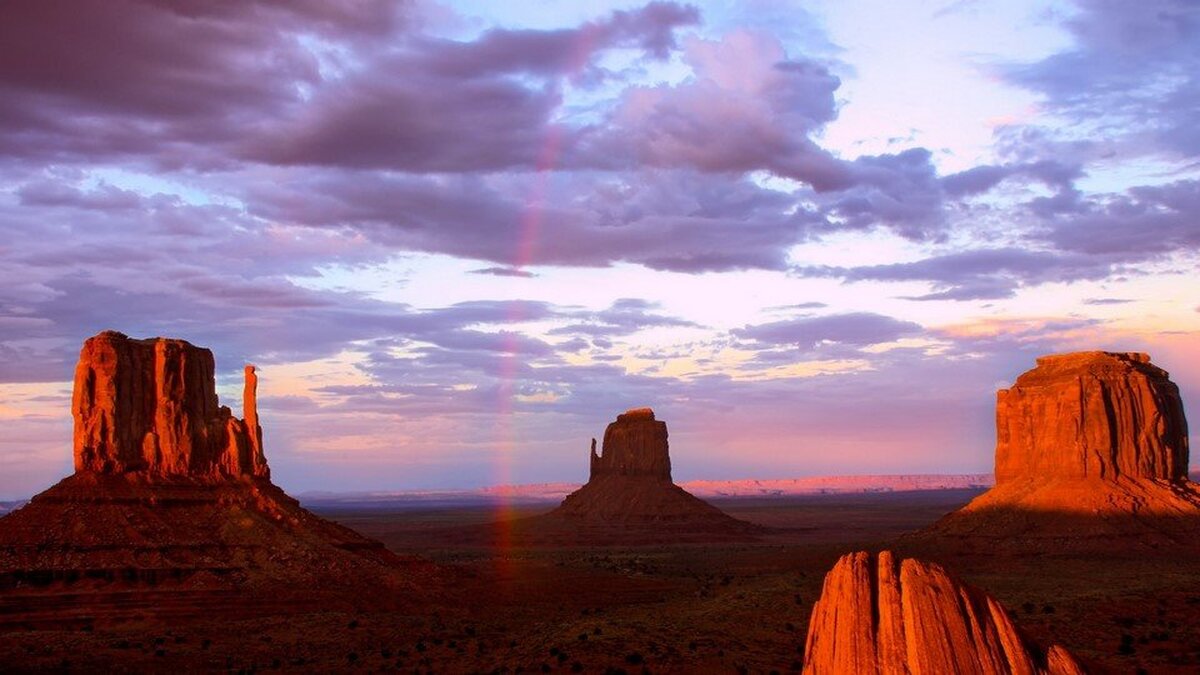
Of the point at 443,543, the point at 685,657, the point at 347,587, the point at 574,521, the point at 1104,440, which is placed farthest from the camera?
the point at 574,521

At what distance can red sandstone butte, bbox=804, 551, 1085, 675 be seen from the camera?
26203mm

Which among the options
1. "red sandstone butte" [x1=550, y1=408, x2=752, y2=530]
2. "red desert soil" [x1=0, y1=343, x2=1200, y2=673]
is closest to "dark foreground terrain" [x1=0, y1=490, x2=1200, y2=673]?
"red desert soil" [x1=0, y1=343, x2=1200, y2=673]

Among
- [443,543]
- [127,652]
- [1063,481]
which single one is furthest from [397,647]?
[443,543]

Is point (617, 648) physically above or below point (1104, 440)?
below

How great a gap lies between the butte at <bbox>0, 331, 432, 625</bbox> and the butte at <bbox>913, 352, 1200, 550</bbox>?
173 feet

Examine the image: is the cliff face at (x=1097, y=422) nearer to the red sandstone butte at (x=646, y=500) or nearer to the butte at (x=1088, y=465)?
the butte at (x=1088, y=465)

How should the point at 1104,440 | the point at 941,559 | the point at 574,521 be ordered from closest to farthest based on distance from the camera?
1. the point at 941,559
2. the point at 1104,440
3. the point at 574,521

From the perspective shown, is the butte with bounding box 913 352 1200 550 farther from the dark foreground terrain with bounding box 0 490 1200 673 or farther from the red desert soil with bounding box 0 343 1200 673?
the dark foreground terrain with bounding box 0 490 1200 673

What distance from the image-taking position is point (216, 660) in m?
55.2

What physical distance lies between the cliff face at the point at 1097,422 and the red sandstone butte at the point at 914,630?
80856mm

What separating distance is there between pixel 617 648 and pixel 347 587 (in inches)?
874

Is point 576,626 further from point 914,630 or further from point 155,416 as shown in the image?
point 914,630

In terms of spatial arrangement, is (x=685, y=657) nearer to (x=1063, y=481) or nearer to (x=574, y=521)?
(x=1063, y=481)

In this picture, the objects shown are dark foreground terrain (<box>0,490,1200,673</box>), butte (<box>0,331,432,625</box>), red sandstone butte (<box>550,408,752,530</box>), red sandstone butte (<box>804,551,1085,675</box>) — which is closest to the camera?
red sandstone butte (<box>804,551,1085,675</box>)
